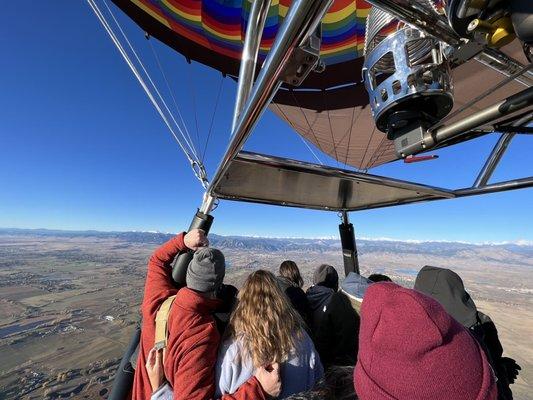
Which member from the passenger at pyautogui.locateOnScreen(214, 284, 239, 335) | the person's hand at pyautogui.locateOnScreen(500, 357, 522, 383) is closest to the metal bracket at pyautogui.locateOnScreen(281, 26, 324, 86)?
the passenger at pyautogui.locateOnScreen(214, 284, 239, 335)

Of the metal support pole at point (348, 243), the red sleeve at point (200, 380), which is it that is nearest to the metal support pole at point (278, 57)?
the red sleeve at point (200, 380)

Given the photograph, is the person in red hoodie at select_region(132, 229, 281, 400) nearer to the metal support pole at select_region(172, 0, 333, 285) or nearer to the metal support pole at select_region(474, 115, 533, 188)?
the metal support pole at select_region(172, 0, 333, 285)

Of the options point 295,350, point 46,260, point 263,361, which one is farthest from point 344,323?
point 46,260

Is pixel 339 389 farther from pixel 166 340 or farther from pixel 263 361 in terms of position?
pixel 166 340

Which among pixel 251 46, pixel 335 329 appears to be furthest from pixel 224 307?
pixel 251 46

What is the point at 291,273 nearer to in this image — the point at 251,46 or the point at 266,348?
the point at 266,348

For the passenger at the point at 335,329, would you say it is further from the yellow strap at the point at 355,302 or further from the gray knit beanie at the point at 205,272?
the gray knit beanie at the point at 205,272
